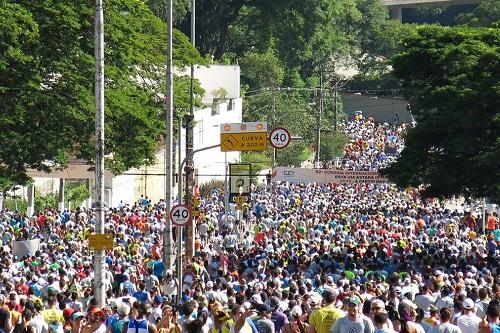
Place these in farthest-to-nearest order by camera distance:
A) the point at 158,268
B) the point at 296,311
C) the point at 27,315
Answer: the point at 158,268
the point at 296,311
the point at 27,315

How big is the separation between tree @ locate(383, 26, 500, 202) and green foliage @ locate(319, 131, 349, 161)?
52.6 m

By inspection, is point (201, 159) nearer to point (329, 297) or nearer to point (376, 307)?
point (329, 297)

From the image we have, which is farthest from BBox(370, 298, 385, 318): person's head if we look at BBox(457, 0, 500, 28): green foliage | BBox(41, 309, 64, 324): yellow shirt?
BBox(457, 0, 500, 28): green foliage

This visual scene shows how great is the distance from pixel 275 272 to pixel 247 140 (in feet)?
41.2

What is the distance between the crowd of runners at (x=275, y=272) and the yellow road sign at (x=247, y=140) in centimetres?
265

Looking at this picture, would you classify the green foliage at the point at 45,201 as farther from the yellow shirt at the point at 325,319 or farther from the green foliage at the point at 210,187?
the yellow shirt at the point at 325,319

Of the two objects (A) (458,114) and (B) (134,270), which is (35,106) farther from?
(A) (458,114)

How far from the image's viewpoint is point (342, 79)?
13425 centimetres

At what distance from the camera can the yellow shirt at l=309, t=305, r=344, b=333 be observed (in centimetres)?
1978

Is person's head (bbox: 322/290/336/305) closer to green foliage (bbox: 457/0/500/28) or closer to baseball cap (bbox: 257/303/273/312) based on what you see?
baseball cap (bbox: 257/303/273/312)

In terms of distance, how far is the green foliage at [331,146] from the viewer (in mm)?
99250

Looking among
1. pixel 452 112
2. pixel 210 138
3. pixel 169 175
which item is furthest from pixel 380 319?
pixel 210 138

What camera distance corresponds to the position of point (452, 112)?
43.6 m

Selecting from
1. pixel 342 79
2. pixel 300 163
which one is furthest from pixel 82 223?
pixel 342 79
